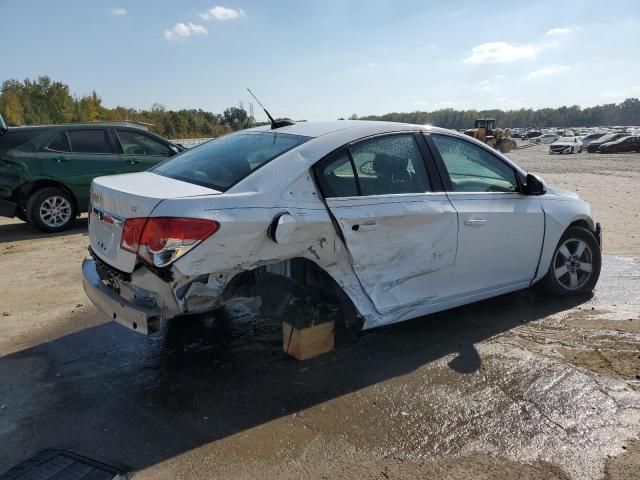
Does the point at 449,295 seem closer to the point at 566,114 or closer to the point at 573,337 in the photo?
the point at 573,337

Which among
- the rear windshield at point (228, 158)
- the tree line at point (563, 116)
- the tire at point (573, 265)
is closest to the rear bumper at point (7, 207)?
the rear windshield at point (228, 158)

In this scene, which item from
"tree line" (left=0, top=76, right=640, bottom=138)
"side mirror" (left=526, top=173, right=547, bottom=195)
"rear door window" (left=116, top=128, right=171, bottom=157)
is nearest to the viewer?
"side mirror" (left=526, top=173, right=547, bottom=195)

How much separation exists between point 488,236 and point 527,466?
78.5 inches

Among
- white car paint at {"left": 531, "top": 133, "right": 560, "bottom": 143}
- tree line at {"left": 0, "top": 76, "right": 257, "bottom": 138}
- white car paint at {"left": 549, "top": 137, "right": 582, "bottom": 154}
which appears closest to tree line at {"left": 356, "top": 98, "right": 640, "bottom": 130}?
white car paint at {"left": 531, "top": 133, "right": 560, "bottom": 143}

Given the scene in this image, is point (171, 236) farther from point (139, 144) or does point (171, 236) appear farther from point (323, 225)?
point (139, 144)

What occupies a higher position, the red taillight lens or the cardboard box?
the red taillight lens

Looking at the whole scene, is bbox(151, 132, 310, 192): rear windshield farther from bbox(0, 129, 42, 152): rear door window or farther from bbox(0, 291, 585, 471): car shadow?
bbox(0, 129, 42, 152): rear door window

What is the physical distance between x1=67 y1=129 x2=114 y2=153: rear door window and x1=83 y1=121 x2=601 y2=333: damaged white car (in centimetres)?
555

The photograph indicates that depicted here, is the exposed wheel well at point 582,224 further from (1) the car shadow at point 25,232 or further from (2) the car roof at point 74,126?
(2) the car roof at point 74,126

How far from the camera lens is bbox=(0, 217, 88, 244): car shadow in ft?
27.1

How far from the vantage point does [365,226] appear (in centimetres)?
351

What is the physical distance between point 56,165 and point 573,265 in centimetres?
779

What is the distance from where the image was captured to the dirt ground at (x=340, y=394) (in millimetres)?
2709

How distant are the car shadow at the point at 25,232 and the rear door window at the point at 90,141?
135cm
